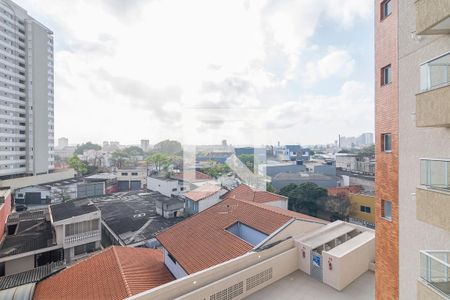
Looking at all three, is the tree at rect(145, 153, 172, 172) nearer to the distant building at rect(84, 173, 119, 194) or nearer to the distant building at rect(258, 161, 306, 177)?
the distant building at rect(84, 173, 119, 194)

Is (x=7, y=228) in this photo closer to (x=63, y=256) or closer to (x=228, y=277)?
(x=63, y=256)

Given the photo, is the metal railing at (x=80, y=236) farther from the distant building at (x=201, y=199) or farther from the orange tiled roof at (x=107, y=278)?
the distant building at (x=201, y=199)

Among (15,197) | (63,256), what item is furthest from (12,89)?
(63,256)

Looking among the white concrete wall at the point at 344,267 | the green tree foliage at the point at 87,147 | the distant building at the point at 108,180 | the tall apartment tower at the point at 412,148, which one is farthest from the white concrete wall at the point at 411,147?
the green tree foliage at the point at 87,147

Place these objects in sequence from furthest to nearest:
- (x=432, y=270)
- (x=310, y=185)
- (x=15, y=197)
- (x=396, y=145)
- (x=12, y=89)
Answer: (x=12, y=89) < (x=15, y=197) < (x=310, y=185) < (x=396, y=145) < (x=432, y=270)

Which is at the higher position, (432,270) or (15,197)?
(432,270)

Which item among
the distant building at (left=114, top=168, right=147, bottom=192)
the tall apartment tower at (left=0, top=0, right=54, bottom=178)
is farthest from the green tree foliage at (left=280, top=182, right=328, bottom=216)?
the tall apartment tower at (left=0, top=0, right=54, bottom=178)
